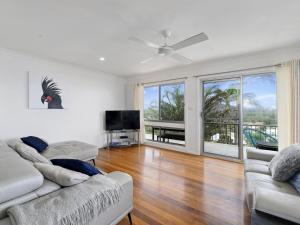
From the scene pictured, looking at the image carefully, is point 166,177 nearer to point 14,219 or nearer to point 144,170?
point 144,170

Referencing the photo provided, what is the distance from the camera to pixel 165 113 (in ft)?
18.0

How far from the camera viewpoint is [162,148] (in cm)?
533

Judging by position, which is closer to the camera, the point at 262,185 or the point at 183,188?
the point at 262,185

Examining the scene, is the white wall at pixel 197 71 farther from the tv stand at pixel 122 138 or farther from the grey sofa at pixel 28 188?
the grey sofa at pixel 28 188

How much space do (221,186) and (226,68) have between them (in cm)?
266

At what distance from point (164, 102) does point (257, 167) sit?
11.5 ft

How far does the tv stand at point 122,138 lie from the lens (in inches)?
217

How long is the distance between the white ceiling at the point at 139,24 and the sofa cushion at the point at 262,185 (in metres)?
2.00

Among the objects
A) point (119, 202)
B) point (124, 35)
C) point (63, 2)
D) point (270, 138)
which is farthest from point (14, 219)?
point (270, 138)

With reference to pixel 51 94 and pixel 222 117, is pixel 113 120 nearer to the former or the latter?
pixel 51 94

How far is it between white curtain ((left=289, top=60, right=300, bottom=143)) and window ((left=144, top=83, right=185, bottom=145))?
98.9 inches

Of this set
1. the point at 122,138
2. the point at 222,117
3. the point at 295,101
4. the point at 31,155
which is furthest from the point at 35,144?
the point at 295,101

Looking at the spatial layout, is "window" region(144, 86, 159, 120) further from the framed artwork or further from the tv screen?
the framed artwork

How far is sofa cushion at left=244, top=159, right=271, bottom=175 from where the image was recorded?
2.22 meters
